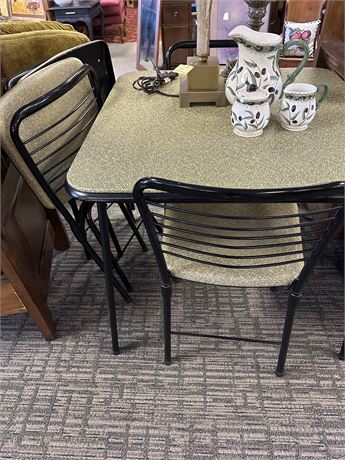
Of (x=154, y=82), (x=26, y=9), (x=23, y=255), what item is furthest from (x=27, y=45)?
(x=26, y=9)

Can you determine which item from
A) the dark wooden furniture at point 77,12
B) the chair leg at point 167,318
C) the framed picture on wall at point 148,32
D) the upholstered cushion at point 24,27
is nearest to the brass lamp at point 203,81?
the chair leg at point 167,318

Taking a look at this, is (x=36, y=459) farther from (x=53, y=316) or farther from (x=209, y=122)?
(x=209, y=122)

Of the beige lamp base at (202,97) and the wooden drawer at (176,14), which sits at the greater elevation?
the beige lamp base at (202,97)

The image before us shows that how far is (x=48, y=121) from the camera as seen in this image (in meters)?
1.22

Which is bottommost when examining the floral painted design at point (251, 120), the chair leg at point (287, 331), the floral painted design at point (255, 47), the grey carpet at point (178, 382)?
the grey carpet at point (178, 382)

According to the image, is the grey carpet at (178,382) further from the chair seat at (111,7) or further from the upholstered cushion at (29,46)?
the chair seat at (111,7)

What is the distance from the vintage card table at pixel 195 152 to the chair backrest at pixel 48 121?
148 millimetres

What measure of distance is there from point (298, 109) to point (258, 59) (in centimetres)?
18

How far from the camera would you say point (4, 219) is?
1.14 metres

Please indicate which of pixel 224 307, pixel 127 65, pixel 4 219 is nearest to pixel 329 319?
pixel 224 307

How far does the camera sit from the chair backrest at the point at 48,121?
1.05 metres

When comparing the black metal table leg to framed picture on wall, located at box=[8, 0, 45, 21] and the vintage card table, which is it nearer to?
the vintage card table

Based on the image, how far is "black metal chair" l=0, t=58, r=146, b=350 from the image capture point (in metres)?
1.05

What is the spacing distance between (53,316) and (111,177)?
85 centimetres
